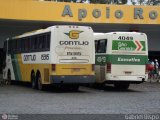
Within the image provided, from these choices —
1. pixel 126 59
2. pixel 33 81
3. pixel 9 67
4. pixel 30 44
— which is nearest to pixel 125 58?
pixel 126 59

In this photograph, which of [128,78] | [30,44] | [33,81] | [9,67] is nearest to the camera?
[128,78]

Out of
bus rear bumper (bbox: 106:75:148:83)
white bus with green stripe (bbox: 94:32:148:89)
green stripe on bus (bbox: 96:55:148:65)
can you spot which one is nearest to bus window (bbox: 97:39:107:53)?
white bus with green stripe (bbox: 94:32:148:89)

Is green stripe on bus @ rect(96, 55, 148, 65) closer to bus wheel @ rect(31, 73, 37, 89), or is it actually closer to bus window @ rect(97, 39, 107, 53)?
bus window @ rect(97, 39, 107, 53)

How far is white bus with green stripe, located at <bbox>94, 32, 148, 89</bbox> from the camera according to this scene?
24062 millimetres

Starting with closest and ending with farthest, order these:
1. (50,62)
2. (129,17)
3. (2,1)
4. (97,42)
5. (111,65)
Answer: (50,62) → (111,65) → (97,42) → (2,1) → (129,17)

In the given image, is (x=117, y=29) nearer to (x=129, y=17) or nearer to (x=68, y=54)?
(x=129, y=17)

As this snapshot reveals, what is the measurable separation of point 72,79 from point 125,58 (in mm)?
3266

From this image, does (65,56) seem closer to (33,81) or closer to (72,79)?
(72,79)

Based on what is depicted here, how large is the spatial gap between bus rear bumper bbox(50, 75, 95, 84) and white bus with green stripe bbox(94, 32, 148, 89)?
1580 mm

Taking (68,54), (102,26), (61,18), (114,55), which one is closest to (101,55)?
(114,55)

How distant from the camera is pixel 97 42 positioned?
25812mm

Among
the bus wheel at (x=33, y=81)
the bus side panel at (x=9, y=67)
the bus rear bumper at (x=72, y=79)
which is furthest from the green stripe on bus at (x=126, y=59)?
the bus side panel at (x=9, y=67)

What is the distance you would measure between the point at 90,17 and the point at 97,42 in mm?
10796

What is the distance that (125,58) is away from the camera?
952 inches
